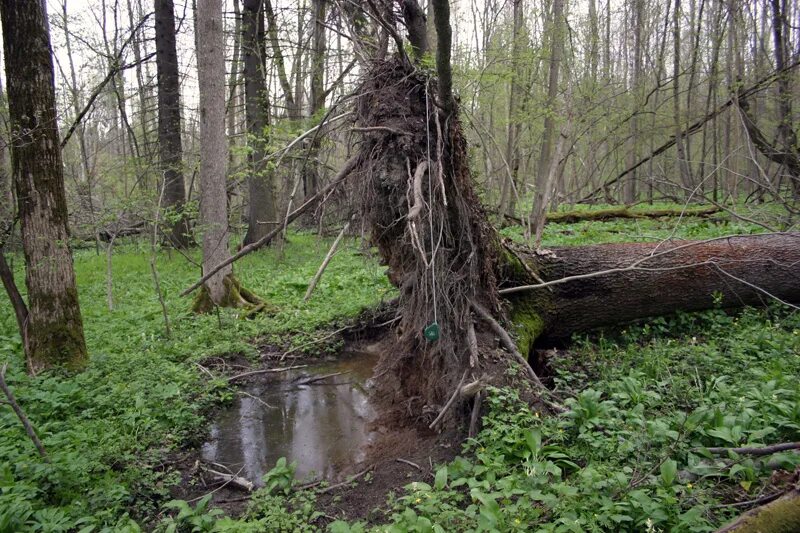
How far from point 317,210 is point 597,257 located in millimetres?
3240

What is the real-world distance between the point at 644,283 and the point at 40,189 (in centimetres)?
648

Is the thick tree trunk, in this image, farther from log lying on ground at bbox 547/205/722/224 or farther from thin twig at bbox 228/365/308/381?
log lying on ground at bbox 547/205/722/224

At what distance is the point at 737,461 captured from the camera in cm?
263

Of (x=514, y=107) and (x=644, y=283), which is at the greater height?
(x=514, y=107)

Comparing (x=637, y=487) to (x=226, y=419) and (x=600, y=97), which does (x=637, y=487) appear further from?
(x=600, y=97)

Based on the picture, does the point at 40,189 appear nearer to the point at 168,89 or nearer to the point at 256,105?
the point at 256,105

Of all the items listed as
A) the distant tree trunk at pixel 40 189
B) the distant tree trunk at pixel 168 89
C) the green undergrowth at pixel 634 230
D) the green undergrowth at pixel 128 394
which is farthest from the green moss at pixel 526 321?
the distant tree trunk at pixel 168 89

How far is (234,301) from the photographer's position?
7789 millimetres

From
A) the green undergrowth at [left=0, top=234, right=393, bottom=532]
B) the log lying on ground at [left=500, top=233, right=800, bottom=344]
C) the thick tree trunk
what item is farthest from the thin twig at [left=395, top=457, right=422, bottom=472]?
the thick tree trunk

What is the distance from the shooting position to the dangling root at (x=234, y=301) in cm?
762

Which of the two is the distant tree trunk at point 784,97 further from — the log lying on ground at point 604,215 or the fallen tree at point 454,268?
the fallen tree at point 454,268

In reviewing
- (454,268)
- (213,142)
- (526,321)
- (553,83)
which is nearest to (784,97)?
(553,83)

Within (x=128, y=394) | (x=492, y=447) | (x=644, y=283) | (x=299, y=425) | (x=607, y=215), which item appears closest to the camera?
(x=492, y=447)

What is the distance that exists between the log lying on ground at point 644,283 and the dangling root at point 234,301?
4226mm
